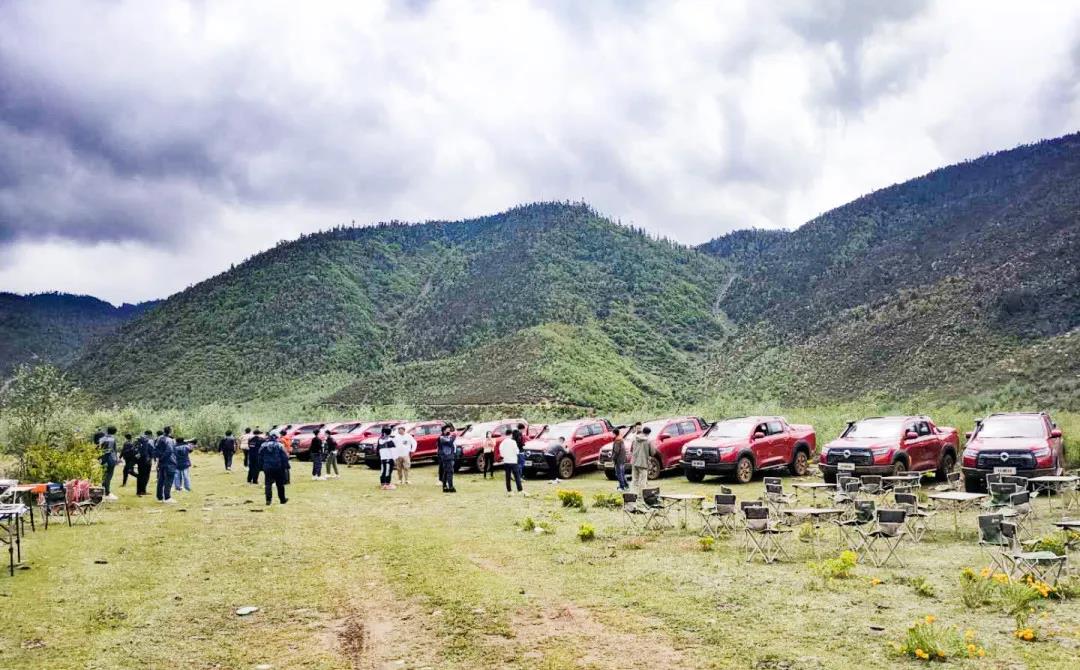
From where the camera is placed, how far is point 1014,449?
15711 mm

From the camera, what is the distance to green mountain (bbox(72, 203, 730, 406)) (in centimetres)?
6769

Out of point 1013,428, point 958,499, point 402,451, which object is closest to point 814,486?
point 958,499

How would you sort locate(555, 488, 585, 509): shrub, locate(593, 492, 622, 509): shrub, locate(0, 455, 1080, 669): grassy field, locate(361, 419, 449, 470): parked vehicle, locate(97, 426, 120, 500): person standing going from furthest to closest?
locate(361, 419, 449, 470): parked vehicle < locate(97, 426, 120, 500): person standing < locate(555, 488, 585, 509): shrub < locate(593, 492, 622, 509): shrub < locate(0, 455, 1080, 669): grassy field

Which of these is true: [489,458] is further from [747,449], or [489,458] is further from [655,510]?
[655,510]

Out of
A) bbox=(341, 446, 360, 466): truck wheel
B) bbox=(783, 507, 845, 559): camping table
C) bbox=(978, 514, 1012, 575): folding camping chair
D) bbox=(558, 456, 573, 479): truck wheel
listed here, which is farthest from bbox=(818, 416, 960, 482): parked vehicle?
bbox=(341, 446, 360, 466): truck wheel

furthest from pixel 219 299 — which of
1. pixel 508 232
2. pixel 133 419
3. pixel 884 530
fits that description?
pixel 884 530

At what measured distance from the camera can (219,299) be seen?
3802 inches

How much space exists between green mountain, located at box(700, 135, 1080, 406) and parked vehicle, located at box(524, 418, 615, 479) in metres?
21.1

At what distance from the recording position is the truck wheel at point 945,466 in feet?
64.4

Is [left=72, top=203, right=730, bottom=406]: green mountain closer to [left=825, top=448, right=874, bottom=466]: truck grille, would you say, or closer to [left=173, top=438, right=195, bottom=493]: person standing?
[left=173, top=438, right=195, bottom=493]: person standing

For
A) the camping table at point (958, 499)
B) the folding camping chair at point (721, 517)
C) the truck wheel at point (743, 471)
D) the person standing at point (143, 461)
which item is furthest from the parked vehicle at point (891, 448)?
the person standing at point (143, 461)

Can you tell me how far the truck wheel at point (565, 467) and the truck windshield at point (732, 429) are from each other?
3.95m

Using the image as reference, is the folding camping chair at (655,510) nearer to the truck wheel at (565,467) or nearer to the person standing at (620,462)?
the person standing at (620,462)

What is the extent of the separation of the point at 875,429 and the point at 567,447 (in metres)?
8.16
